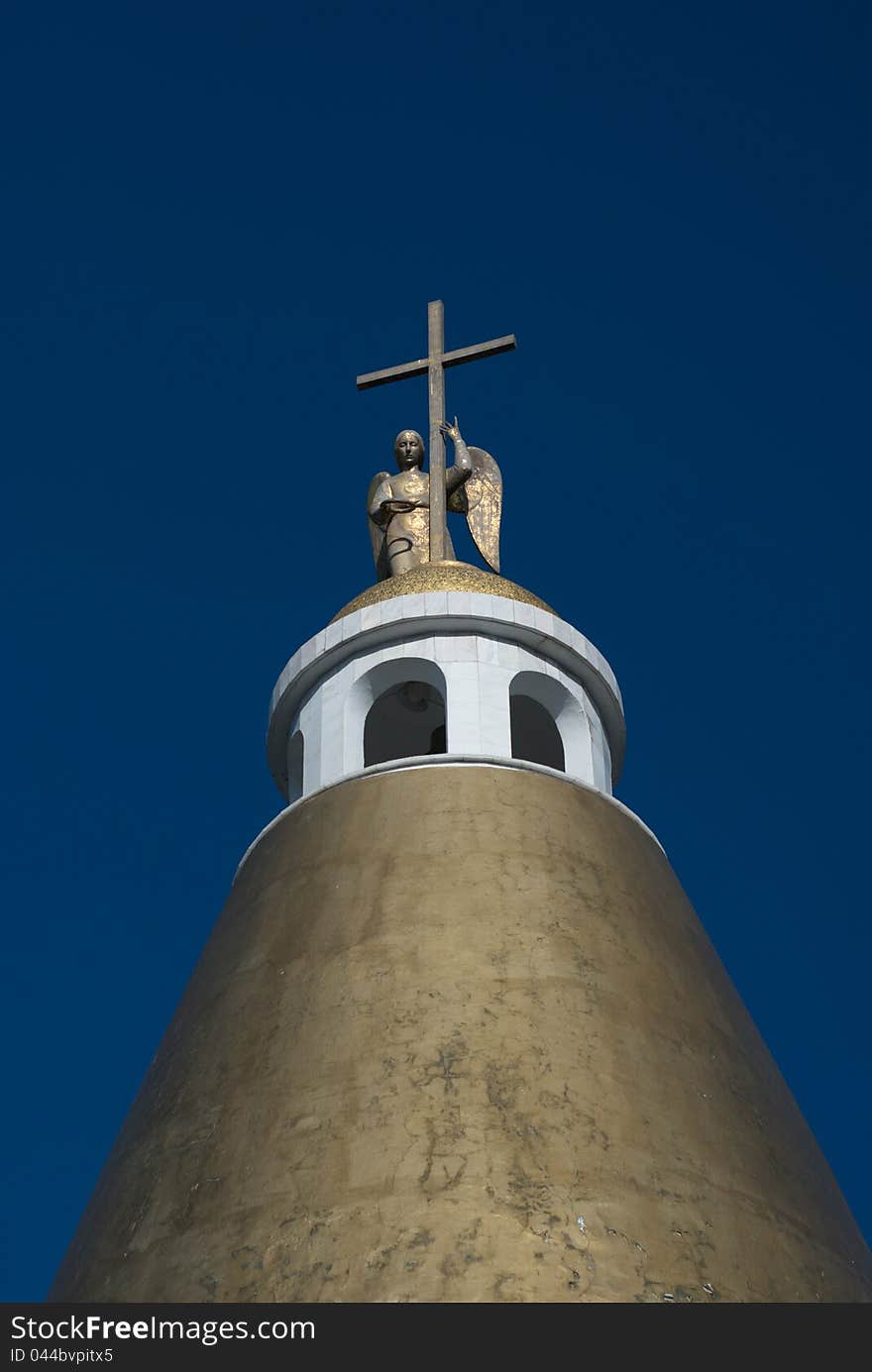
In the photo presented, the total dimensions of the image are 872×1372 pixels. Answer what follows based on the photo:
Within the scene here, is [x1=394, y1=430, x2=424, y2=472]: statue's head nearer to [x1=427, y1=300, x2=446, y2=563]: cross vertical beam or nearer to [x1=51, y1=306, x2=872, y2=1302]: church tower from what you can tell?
[x1=427, y1=300, x2=446, y2=563]: cross vertical beam

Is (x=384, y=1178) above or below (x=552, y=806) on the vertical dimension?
below

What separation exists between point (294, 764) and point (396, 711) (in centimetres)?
150

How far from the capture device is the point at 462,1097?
11.4 metres

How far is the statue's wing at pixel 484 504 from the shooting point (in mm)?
17438

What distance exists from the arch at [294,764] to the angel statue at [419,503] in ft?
5.61

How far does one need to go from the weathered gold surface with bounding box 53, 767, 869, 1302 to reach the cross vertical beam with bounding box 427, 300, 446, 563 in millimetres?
3381

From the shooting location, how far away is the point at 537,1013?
1201cm

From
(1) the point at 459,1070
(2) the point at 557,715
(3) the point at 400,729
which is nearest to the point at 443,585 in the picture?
(2) the point at 557,715

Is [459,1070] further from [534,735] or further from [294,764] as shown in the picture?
[534,735]

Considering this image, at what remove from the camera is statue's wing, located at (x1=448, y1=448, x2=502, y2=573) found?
57.2 ft

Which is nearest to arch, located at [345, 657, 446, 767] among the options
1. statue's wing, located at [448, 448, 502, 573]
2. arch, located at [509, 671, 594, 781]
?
arch, located at [509, 671, 594, 781]
